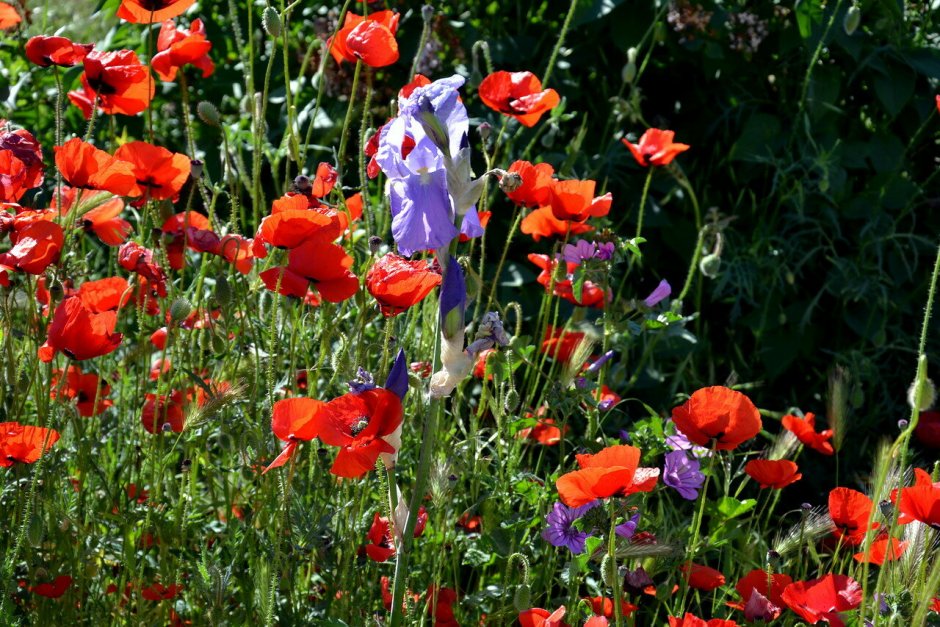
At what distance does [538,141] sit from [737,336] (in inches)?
26.8

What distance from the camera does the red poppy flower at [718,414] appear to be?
1294 millimetres

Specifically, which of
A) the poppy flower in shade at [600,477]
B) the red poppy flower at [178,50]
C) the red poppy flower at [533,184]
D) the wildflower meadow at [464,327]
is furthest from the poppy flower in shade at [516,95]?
the poppy flower in shade at [600,477]

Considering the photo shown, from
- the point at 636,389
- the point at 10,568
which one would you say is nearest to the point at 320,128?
the point at 636,389

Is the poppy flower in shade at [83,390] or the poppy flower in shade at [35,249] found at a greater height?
the poppy flower in shade at [35,249]

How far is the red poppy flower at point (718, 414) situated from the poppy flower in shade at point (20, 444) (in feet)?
2.46

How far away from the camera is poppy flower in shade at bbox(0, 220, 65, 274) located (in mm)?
1358

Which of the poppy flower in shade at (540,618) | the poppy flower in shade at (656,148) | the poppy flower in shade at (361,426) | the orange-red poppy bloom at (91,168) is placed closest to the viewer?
the poppy flower in shade at (361,426)

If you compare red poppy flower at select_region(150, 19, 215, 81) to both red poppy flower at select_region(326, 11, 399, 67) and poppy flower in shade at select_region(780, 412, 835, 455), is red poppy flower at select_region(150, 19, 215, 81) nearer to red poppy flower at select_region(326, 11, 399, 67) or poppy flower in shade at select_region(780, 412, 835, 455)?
red poppy flower at select_region(326, 11, 399, 67)

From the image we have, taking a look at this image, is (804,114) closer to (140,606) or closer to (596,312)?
(596,312)

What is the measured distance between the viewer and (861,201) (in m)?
2.68

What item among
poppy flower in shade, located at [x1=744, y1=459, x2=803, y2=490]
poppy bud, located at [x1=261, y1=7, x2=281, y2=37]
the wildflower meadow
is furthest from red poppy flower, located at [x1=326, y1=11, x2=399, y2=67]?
poppy flower in shade, located at [x1=744, y1=459, x2=803, y2=490]

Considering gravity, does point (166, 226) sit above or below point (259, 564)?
above

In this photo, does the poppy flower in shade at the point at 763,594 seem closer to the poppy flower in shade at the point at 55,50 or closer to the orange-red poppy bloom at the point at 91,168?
the orange-red poppy bloom at the point at 91,168

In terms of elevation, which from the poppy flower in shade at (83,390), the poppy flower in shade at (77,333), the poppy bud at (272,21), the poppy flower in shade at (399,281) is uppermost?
the poppy bud at (272,21)
